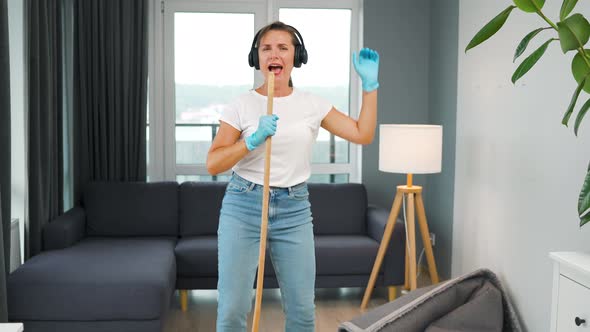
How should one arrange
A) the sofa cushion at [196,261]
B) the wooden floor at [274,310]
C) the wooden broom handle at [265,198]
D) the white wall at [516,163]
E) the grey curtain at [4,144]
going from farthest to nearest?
the sofa cushion at [196,261]
the wooden floor at [274,310]
the grey curtain at [4,144]
the white wall at [516,163]
the wooden broom handle at [265,198]

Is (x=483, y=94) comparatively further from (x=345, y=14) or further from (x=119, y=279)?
(x=119, y=279)

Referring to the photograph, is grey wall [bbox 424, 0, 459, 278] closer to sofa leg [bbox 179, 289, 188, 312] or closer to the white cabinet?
sofa leg [bbox 179, 289, 188, 312]

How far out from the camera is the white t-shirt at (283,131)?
2.35m

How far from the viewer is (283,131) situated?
2359 mm

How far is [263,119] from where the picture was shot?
2230 mm

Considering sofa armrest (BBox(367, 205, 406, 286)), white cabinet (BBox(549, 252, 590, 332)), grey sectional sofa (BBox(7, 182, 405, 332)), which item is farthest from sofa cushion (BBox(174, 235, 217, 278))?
white cabinet (BBox(549, 252, 590, 332))

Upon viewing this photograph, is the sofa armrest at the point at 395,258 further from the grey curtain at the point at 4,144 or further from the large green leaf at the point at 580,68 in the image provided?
the large green leaf at the point at 580,68

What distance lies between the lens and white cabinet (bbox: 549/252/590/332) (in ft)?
7.25

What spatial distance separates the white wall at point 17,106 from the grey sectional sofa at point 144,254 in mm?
241

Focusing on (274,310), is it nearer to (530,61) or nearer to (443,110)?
(443,110)

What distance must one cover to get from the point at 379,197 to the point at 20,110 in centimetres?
256

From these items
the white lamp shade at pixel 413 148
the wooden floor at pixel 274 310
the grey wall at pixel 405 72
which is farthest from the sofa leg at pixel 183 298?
the grey wall at pixel 405 72

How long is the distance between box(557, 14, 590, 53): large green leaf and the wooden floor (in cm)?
226

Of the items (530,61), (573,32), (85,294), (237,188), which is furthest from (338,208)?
(573,32)
